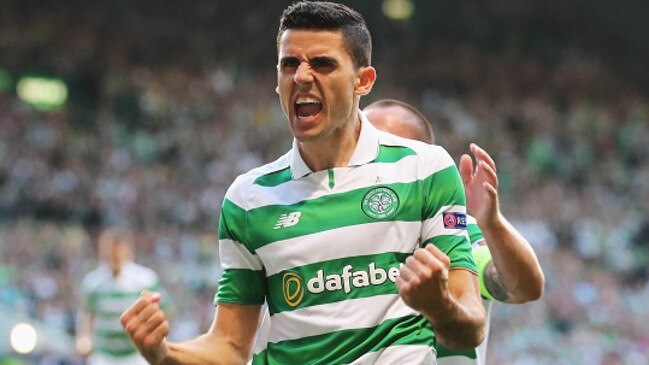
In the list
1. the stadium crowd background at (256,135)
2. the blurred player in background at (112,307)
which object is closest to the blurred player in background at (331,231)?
the blurred player in background at (112,307)

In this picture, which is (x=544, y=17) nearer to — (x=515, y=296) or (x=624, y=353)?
(x=624, y=353)

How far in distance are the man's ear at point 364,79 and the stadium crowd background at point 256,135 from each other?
355 inches

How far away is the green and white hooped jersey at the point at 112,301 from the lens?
10.8 meters

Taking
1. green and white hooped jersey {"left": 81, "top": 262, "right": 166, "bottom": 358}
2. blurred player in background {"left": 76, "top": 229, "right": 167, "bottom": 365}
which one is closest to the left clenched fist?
blurred player in background {"left": 76, "top": 229, "right": 167, "bottom": 365}

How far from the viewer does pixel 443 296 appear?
10.5 ft

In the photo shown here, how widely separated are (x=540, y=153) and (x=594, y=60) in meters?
4.66

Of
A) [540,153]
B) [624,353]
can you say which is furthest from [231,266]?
[540,153]

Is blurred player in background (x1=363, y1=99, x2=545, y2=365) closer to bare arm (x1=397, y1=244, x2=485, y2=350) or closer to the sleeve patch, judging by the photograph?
the sleeve patch

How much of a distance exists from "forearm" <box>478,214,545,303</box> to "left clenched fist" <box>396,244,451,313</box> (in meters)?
1.03

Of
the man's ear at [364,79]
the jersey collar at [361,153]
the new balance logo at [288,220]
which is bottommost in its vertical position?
the new balance logo at [288,220]

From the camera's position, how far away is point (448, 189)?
12.2ft

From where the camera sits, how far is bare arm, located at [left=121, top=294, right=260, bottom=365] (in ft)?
11.1

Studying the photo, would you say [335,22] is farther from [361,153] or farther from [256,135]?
[256,135]

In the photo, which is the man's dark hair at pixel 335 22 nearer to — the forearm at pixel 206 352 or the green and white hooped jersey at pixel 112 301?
the forearm at pixel 206 352
